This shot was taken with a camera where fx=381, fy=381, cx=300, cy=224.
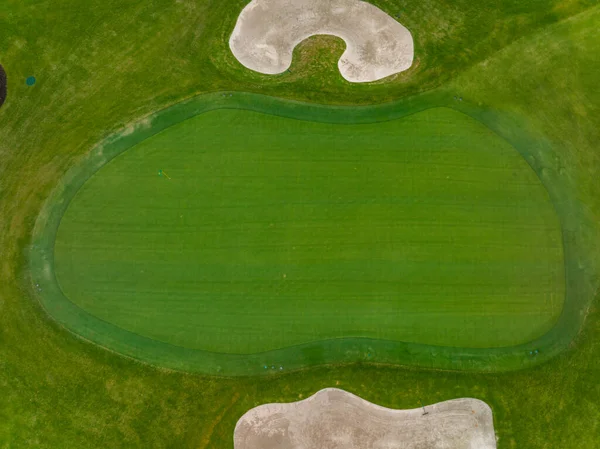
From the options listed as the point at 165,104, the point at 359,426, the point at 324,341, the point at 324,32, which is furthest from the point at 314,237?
the point at 324,32

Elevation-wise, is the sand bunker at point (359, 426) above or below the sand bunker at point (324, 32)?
below

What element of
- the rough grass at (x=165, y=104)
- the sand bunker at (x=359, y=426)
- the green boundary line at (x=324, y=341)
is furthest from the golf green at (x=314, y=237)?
the sand bunker at (x=359, y=426)

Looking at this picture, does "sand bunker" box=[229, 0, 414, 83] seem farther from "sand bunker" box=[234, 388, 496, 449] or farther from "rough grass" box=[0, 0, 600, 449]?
"sand bunker" box=[234, 388, 496, 449]

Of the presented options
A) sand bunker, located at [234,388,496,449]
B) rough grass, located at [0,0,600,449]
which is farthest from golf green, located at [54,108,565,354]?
sand bunker, located at [234,388,496,449]

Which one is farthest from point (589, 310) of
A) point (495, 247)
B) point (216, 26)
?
point (216, 26)

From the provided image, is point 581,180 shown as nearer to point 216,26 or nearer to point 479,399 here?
point 479,399

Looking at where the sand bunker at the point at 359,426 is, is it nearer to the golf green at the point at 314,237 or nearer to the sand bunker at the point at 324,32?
the golf green at the point at 314,237
